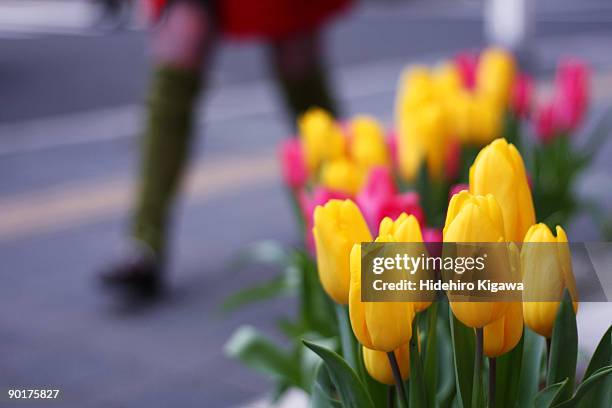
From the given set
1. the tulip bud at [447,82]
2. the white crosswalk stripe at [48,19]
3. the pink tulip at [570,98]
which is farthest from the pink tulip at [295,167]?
the white crosswalk stripe at [48,19]

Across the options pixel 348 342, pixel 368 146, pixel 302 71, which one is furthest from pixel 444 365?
pixel 302 71

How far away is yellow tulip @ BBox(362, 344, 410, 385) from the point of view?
3.43 ft

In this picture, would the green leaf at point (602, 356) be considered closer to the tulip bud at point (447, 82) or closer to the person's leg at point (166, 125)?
the tulip bud at point (447, 82)

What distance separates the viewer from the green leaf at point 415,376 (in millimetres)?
1027

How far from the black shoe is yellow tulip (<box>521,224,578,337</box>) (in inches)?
84.5

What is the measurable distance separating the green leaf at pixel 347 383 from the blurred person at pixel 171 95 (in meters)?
2.01

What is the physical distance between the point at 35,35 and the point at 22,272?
1003 centimetres

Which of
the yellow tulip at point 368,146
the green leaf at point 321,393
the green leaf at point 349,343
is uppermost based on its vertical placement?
the yellow tulip at point 368,146

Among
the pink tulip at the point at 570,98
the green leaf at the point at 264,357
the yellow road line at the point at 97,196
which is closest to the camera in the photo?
the green leaf at the point at 264,357

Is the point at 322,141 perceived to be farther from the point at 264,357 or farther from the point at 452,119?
the point at 264,357

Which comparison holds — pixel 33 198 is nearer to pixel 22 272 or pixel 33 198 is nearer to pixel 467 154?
pixel 22 272

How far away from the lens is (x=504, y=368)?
1122 millimetres

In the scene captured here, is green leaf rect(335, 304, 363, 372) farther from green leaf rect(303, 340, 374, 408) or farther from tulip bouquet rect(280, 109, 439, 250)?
tulip bouquet rect(280, 109, 439, 250)

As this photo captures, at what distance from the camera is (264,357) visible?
1.62 metres
